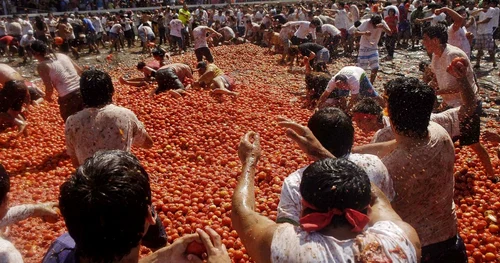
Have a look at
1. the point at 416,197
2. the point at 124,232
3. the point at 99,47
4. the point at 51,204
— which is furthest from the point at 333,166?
the point at 99,47

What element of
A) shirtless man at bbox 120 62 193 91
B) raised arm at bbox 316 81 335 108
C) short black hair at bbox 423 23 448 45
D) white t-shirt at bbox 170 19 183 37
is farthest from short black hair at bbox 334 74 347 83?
white t-shirt at bbox 170 19 183 37

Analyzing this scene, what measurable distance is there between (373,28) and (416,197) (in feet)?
24.6

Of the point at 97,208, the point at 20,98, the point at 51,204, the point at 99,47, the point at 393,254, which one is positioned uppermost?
the point at 97,208

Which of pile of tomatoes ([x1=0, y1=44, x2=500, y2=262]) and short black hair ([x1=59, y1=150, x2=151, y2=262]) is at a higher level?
short black hair ([x1=59, y1=150, x2=151, y2=262])

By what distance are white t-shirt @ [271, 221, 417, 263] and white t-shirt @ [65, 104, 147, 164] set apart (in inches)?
85.3

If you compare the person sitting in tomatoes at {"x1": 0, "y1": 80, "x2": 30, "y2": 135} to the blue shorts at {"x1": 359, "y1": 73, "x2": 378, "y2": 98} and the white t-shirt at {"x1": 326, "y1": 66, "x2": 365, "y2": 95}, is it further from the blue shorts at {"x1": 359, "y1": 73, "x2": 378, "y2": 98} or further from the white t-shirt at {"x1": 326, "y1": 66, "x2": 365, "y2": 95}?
the blue shorts at {"x1": 359, "y1": 73, "x2": 378, "y2": 98}

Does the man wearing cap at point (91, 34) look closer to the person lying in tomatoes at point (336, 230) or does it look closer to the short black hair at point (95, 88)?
the short black hair at point (95, 88)

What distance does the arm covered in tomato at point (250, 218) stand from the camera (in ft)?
6.45

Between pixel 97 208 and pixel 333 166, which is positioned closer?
pixel 97 208

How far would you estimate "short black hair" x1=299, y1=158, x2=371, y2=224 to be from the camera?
177cm

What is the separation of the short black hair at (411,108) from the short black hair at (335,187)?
100 cm

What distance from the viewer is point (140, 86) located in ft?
33.2

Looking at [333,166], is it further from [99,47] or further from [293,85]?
[99,47]

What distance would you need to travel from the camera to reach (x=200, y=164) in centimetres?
618
